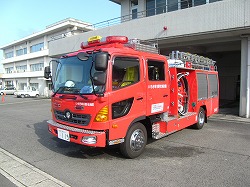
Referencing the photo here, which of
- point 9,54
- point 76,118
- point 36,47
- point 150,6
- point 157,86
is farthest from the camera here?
point 9,54

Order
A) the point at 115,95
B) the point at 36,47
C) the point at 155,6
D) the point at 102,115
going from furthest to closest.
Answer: the point at 36,47 → the point at 155,6 → the point at 115,95 → the point at 102,115

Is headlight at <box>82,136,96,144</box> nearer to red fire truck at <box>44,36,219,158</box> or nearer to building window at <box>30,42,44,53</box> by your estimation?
red fire truck at <box>44,36,219,158</box>

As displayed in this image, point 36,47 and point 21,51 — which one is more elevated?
point 21,51

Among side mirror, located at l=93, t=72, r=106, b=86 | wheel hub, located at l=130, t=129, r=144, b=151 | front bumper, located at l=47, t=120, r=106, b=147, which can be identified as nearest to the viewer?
side mirror, located at l=93, t=72, r=106, b=86

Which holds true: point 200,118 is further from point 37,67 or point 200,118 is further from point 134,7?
point 37,67

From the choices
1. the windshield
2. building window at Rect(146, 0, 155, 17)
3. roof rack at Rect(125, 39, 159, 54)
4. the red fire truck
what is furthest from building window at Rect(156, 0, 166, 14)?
the windshield

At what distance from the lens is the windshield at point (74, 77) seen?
495cm

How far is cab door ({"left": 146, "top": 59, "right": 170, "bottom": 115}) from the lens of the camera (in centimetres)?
579

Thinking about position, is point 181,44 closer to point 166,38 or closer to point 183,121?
point 166,38

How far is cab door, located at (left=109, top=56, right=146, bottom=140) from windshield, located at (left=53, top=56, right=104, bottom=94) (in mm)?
457

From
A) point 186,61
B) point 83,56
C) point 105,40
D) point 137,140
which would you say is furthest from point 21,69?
point 137,140

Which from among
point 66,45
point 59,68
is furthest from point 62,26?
point 59,68

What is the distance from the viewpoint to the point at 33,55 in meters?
43.0

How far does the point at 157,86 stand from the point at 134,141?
162 cm
